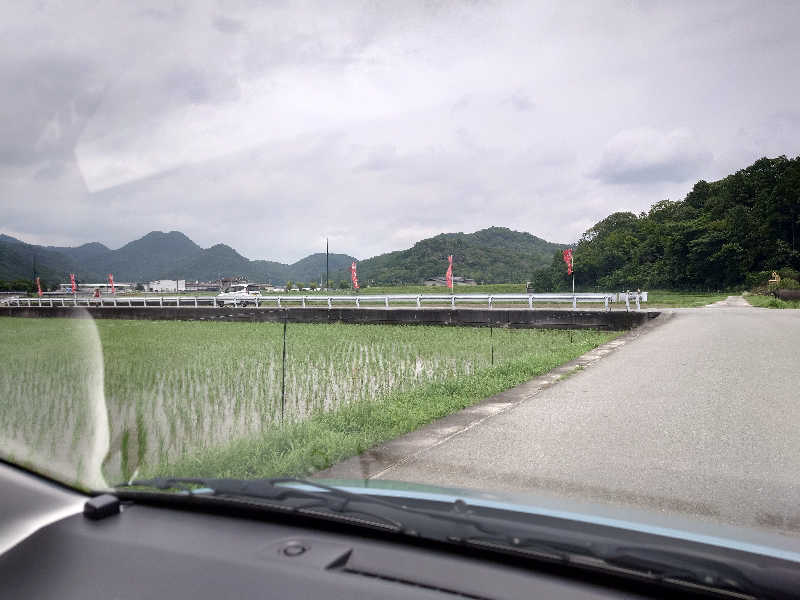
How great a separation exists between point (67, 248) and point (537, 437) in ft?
10.8

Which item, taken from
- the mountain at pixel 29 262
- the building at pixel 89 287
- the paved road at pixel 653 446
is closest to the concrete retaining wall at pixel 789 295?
the paved road at pixel 653 446

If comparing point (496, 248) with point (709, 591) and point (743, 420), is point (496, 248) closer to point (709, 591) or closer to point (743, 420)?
point (743, 420)

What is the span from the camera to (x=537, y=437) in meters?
4.03

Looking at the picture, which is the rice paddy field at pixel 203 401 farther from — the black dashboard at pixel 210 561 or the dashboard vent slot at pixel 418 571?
the dashboard vent slot at pixel 418 571

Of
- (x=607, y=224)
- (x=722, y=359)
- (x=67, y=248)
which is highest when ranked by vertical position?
(x=607, y=224)

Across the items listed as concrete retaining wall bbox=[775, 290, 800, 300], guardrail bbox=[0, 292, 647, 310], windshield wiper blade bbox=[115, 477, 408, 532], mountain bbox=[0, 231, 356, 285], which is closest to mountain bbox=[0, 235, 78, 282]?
mountain bbox=[0, 231, 356, 285]

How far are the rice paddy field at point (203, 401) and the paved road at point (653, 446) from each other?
757 mm

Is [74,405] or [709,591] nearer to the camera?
[709,591]

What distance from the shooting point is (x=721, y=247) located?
143 ft

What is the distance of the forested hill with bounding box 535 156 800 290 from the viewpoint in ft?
141

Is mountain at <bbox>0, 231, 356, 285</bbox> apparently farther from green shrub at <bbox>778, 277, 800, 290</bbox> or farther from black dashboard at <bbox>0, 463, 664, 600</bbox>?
green shrub at <bbox>778, 277, 800, 290</bbox>

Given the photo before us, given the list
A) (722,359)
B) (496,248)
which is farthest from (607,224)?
(722,359)

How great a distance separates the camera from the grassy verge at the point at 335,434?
331 cm

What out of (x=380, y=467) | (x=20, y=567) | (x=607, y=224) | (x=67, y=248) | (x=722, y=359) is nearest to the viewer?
(x=20, y=567)
